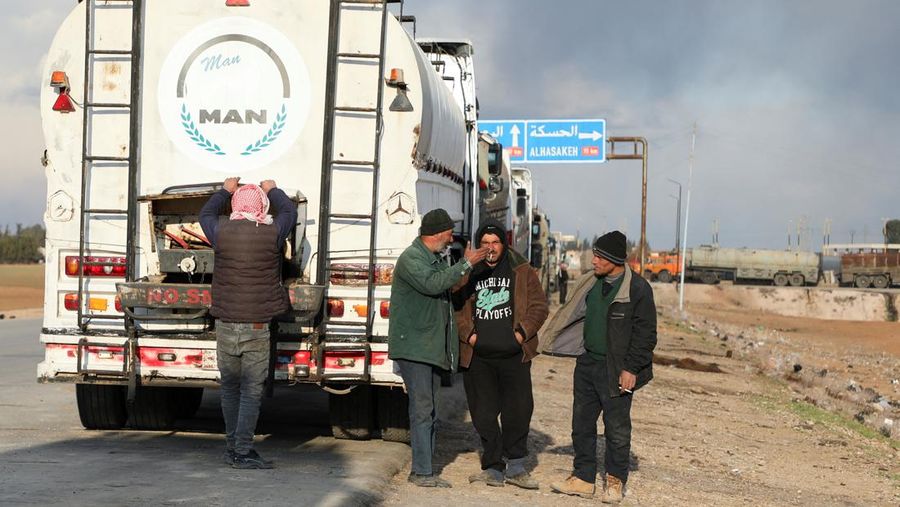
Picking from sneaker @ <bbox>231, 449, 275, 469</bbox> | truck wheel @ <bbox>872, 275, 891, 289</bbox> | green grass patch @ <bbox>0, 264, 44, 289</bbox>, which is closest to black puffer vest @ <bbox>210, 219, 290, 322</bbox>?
sneaker @ <bbox>231, 449, 275, 469</bbox>

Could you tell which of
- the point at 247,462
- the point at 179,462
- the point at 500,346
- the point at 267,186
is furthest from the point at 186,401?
the point at 500,346

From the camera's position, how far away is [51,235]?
28.1 feet

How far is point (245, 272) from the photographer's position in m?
7.76

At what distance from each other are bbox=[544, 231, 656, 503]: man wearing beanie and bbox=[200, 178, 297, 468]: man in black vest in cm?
211

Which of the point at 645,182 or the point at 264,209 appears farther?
the point at 645,182

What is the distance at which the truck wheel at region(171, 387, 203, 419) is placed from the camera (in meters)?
10.2

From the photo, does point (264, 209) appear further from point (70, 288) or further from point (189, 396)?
point (189, 396)

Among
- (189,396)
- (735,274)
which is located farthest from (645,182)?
(189,396)

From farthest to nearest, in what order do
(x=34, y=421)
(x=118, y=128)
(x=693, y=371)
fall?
(x=693, y=371), (x=34, y=421), (x=118, y=128)

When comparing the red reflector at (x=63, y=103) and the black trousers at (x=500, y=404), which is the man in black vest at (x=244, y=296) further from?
the black trousers at (x=500, y=404)

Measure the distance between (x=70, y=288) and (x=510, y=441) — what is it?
3.52 meters

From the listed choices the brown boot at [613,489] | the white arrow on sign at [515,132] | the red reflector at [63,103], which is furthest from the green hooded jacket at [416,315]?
the white arrow on sign at [515,132]

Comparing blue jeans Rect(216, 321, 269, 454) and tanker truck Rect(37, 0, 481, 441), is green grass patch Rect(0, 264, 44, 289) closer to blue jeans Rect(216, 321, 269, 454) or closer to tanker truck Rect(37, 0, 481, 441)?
tanker truck Rect(37, 0, 481, 441)

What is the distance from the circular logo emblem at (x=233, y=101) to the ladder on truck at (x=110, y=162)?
10.3 inches
